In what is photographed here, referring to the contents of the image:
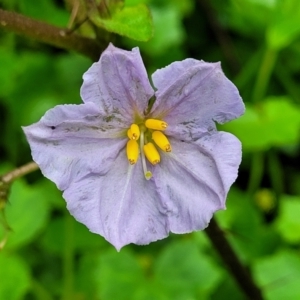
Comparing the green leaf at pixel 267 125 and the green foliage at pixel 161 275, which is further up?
the green leaf at pixel 267 125

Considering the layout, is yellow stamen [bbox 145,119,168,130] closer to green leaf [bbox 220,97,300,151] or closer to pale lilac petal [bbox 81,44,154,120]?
pale lilac petal [bbox 81,44,154,120]

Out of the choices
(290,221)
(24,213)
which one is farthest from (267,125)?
(24,213)

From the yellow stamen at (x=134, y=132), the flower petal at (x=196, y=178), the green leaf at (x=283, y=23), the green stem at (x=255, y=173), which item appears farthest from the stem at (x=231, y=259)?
the green leaf at (x=283, y=23)

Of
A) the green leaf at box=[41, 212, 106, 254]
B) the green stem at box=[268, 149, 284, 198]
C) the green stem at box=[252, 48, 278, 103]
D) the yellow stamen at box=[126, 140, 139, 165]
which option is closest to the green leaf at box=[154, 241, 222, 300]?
the green leaf at box=[41, 212, 106, 254]

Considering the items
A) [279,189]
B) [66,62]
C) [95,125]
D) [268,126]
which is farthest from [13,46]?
[95,125]

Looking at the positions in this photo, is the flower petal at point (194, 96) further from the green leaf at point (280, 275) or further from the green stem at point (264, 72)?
the green stem at point (264, 72)

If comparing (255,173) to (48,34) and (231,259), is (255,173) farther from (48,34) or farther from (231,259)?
(48,34)

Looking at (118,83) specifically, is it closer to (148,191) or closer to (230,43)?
(148,191)
